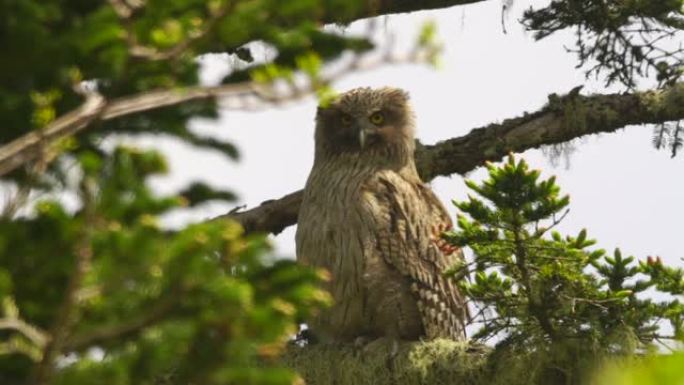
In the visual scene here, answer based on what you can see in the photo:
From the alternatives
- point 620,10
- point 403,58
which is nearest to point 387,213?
point 620,10

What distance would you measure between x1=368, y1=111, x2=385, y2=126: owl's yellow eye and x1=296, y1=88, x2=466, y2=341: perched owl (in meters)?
0.32

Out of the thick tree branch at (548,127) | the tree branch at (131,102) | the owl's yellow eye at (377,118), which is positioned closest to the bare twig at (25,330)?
the tree branch at (131,102)

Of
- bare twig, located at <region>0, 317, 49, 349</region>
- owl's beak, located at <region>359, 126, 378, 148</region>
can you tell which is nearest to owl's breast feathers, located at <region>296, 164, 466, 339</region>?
owl's beak, located at <region>359, 126, 378, 148</region>

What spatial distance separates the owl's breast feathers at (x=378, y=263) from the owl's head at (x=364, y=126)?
46 centimetres

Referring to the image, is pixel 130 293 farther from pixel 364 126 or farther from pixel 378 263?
pixel 364 126

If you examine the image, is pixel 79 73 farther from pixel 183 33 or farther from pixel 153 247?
pixel 153 247

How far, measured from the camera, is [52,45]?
2.52 meters

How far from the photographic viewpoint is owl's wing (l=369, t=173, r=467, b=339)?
21.9ft

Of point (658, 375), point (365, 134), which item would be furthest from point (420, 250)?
point (658, 375)

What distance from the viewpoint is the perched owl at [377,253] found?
6.61 meters

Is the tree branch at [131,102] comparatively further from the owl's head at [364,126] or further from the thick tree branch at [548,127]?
the owl's head at [364,126]

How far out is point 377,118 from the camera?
747 cm

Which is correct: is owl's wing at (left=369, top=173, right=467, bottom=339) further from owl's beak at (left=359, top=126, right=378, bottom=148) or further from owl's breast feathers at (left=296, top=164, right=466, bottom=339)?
owl's beak at (left=359, top=126, right=378, bottom=148)

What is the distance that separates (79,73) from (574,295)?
9.07 ft
